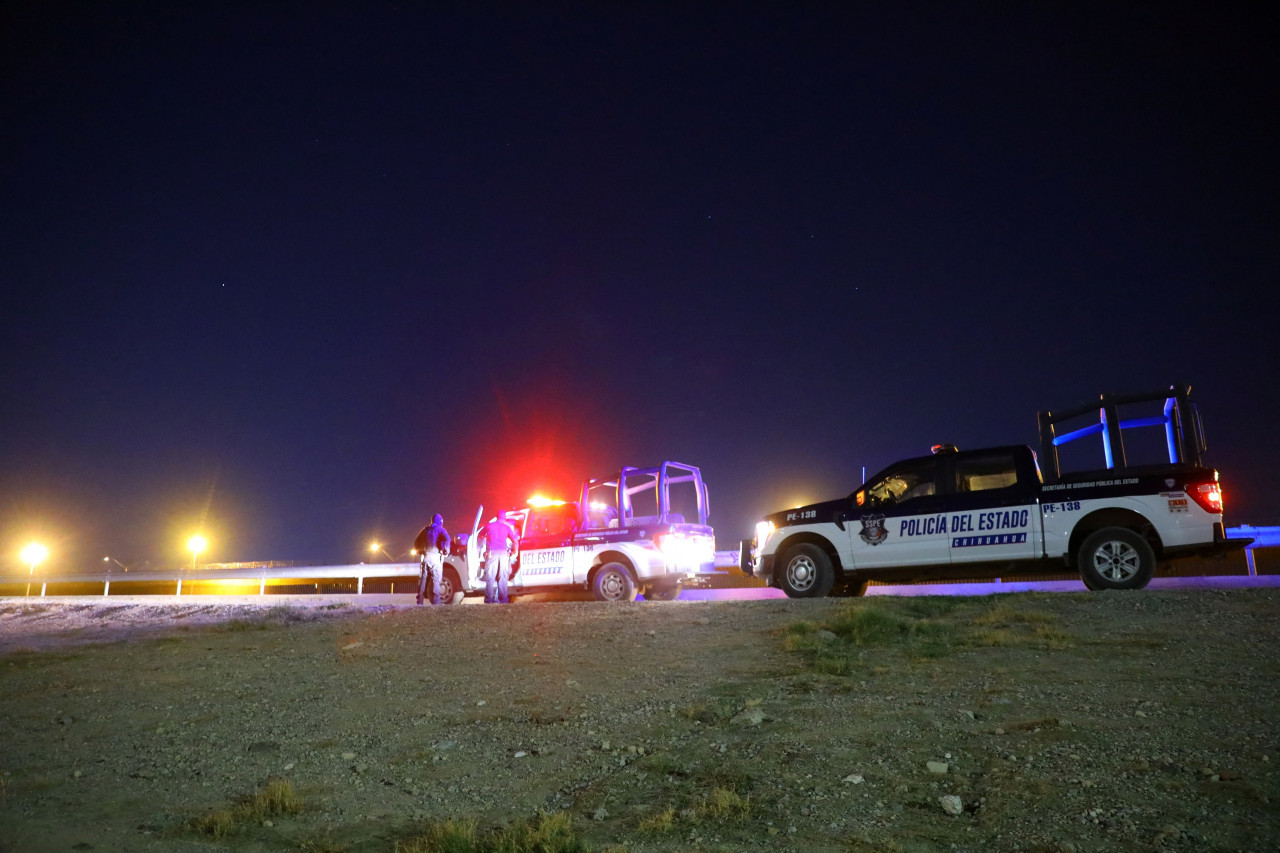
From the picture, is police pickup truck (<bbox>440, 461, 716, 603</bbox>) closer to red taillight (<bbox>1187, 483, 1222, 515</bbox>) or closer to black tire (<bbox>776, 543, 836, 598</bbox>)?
black tire (<bbox>776, 543, 836, 598</bbox>)

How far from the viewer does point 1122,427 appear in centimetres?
1143

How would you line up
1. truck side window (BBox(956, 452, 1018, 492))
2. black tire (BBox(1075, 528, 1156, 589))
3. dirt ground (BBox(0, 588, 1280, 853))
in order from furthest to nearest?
truck side window (BBox(956, 452, 1018, 492)), black tire (BBox(1075, 528, 1156, 589)), dirt ground (BBox(0, 588, 1280, 853))

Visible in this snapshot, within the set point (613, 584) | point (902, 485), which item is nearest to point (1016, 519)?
point (902, 485)

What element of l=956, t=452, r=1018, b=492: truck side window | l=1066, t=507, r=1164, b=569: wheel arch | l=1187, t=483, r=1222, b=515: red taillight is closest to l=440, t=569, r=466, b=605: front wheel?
l=956, t=452, r=1018, b=492: truck side window

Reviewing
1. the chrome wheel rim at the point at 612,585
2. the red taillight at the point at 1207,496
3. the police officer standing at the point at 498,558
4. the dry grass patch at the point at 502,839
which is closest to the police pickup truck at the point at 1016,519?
the red taillight at the point at 1207,496

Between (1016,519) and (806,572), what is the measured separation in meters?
3.14

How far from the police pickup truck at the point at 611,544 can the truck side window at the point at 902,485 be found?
400cm

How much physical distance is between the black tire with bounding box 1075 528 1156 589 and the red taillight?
781mm

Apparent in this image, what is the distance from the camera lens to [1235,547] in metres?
9.72

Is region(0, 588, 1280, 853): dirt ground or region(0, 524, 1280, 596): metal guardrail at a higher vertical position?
region(0, 524, 1280, 596): metal guardrail

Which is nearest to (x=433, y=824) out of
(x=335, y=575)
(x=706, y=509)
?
(x=706, y=509)

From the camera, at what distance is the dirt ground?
4102 mm

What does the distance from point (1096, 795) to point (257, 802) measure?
Answer: 15.3ft

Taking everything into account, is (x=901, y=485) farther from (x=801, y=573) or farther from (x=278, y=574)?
(x=278, y=574)
